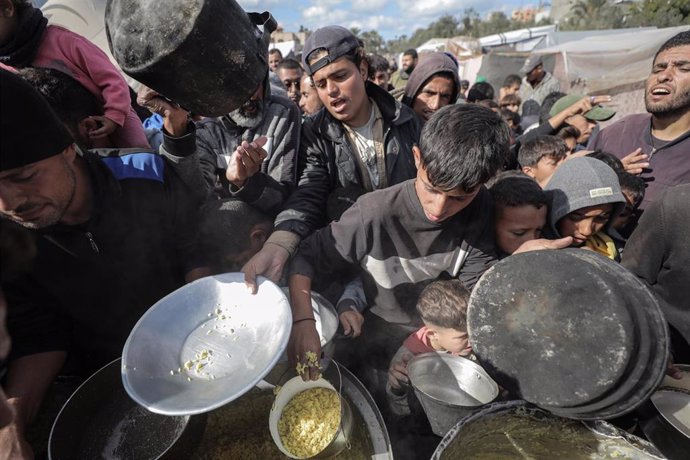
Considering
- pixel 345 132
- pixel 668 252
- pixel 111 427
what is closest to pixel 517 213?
pixel 668 252

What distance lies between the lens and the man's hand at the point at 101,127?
233 centimetres

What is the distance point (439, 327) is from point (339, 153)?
1.48 metres

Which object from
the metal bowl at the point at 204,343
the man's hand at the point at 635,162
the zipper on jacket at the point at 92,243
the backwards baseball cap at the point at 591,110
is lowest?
the metal bowl at the point at 204,343

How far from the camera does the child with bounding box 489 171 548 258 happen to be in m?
2.25

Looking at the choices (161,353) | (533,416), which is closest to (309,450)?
(161,353)

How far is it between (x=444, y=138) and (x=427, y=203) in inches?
15.5

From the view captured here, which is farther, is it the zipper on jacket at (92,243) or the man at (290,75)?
the man at (290,75)

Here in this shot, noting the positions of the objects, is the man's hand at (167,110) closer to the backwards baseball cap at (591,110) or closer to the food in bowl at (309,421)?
the food in bowl at (309,421)

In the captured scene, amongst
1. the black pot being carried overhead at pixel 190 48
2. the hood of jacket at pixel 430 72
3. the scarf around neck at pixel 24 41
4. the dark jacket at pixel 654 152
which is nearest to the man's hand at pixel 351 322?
the black pot being carried overhead at pixel 190 48

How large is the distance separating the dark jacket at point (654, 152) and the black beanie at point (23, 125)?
3.83 m

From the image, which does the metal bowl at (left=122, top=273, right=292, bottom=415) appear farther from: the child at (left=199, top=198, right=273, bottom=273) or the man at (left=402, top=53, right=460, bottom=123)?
the man at (left=402, top=53, right=460, bottom=123)

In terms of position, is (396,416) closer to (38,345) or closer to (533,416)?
(533,416)

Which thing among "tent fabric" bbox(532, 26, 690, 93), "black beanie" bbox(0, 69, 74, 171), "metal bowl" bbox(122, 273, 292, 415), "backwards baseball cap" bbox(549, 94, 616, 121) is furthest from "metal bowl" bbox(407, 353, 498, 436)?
"tent fabric" bbox(532, 26, 690, 93)

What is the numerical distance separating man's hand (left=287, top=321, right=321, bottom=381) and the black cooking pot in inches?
19.8
